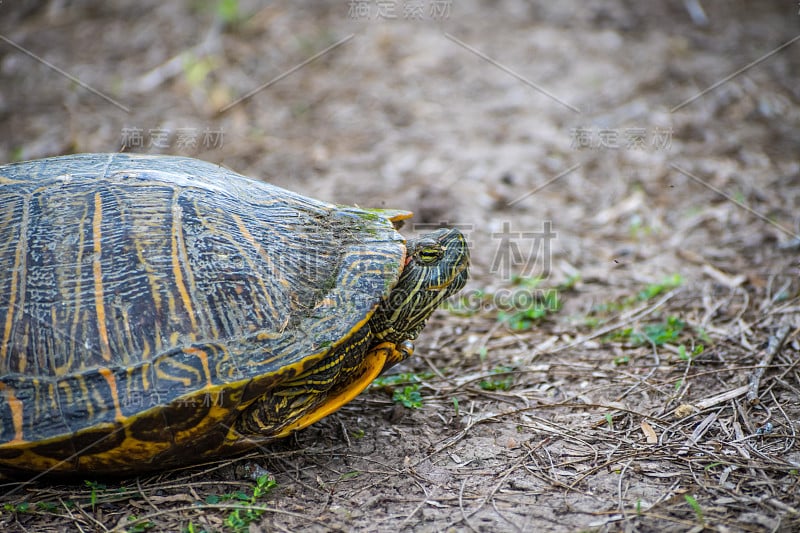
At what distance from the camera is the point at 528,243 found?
6371 millimetres

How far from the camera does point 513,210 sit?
6879 millimetres

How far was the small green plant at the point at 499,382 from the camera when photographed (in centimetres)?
439

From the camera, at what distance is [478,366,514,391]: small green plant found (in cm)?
439

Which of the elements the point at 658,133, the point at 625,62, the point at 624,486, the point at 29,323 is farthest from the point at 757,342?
the point at 625,62

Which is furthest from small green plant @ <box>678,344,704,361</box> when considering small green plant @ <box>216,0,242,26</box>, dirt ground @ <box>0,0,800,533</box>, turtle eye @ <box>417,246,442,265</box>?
small green plant @ <box>216,0,242,26</box>

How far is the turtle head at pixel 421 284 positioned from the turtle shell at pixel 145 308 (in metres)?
0.24

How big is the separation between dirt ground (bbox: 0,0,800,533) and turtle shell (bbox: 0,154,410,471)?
Answer: 0.53 m

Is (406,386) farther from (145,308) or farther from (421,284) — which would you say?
(145,308)

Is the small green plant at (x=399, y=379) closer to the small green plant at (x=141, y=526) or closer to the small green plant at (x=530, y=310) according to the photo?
the small green plant at (x=530, y=310)

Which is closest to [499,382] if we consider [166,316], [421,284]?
[421,284]

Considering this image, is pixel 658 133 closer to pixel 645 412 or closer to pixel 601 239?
pixel 601 239

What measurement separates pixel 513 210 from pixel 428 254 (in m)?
3.11

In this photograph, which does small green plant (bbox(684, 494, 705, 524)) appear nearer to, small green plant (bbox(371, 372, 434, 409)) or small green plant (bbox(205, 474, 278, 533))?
small green plant (bbox(371, 372, 434, 409))

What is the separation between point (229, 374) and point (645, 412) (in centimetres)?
262
